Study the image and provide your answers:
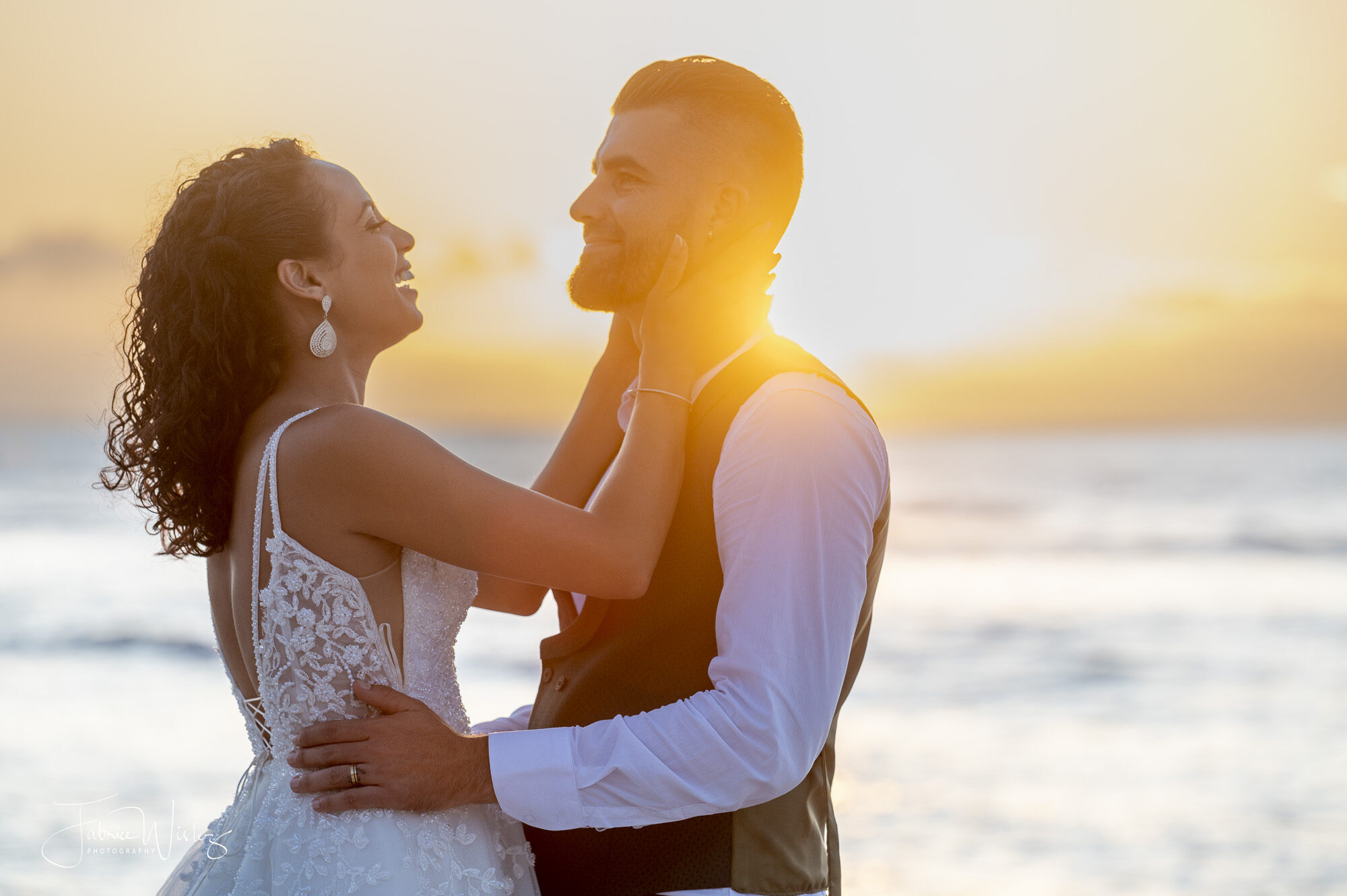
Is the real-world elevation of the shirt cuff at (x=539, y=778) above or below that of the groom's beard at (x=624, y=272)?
below

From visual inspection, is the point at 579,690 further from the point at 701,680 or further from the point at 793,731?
the point at 793,731

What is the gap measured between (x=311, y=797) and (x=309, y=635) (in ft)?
1.09

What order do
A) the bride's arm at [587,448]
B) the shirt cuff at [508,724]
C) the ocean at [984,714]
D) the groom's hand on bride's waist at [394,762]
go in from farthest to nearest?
1. the ocean at [984,714]
2. the bride's arm at [587,448]
3. the shirt cuff at [508,724]
4. the groom's hand on bride's waist at [394,762]

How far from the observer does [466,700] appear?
1018cm

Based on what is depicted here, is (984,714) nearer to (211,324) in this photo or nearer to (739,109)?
(739,109)

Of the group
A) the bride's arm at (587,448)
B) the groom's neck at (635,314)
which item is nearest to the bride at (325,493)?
the groom's neck at (635,314)

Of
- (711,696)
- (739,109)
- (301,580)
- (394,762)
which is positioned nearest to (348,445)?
(301,580)

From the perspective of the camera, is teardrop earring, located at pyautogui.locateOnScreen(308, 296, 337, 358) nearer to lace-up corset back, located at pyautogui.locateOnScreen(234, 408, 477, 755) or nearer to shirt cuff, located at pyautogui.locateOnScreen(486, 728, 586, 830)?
lace-up corset back, located at pyautogui.locateOnScreen(234, 408, 477, 755)

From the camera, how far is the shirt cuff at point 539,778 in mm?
1956

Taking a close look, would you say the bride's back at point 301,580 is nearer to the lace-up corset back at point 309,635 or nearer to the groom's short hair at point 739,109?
the lace-up corset back at point 309,635

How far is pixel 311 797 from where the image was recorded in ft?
6.98

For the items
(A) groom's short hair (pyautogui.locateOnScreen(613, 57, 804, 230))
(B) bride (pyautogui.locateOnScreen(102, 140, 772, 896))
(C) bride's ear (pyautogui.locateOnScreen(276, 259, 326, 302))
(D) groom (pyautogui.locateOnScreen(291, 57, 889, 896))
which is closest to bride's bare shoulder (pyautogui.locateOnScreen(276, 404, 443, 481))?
(B) bride (pyautogui.locateOnScreen(102, 140, 772, 896))

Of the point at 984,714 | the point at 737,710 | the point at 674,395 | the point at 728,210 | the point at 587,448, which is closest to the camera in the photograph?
the point at 737,710

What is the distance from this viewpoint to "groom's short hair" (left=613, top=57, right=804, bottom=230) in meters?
2.50
